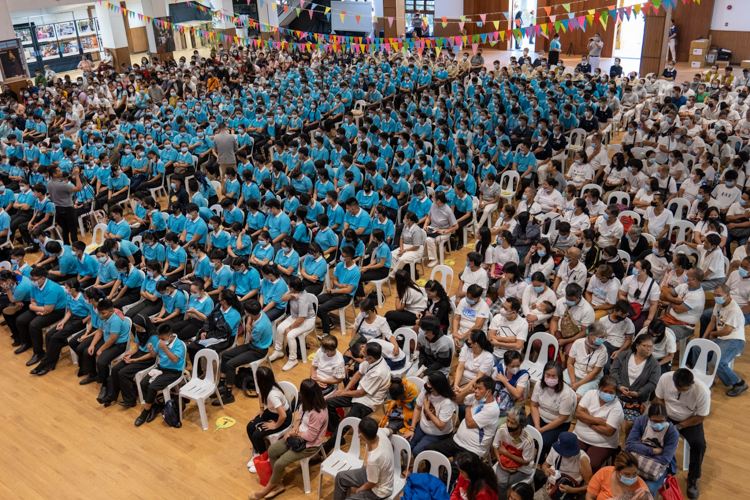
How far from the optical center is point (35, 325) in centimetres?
687

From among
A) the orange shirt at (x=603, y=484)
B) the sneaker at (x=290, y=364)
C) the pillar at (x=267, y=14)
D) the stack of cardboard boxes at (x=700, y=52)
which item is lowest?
the sneaker at (x=290, y=364)

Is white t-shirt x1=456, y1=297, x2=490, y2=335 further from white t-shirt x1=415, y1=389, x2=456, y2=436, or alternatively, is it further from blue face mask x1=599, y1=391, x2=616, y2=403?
blue face mask x1=599, y1=391, x2=616, y2=403

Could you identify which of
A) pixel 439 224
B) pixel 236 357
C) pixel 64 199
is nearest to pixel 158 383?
pixel 236 357

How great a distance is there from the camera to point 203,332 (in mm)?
6180

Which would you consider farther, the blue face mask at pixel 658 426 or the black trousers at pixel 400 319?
the black trousers at pixel 400 319

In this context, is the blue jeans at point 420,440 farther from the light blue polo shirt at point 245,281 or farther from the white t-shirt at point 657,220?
the white t-shirt at point 657,220

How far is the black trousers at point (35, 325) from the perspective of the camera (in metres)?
6.87

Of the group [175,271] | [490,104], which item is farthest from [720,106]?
[175,271]

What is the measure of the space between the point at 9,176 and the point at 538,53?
18454mm

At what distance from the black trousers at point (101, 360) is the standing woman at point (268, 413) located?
201 centimetres

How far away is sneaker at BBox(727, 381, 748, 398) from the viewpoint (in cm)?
552

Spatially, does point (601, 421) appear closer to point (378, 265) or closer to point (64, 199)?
point (378, 265)

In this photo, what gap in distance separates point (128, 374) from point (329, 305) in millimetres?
2129

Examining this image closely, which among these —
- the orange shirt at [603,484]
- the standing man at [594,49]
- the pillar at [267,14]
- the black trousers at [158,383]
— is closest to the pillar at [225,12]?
the pillar at [267,14]
